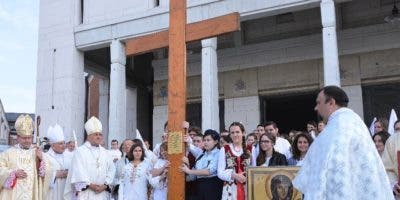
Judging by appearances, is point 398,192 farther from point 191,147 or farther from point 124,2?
point 124,2

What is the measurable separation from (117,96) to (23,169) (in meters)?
6.80

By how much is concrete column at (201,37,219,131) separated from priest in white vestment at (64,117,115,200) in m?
4.72

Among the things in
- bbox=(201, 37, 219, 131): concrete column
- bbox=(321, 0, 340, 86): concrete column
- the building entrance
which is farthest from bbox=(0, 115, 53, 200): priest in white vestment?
the building entrance

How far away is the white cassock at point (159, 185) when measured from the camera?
7.30 metres

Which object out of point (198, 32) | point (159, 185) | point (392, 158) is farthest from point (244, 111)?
point (198, 32)

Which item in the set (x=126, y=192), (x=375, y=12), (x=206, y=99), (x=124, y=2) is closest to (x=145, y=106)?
(x=124, y=2)

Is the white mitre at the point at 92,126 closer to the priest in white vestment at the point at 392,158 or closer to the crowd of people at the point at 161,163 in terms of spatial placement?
the crowd of people at the point at 161,163

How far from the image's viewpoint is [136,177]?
7.50 meters

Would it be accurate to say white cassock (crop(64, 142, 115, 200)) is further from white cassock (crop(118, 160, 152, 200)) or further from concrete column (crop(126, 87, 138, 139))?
Answer: concrete column (crop(126, 87, 138, 139))

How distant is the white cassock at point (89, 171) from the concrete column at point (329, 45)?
5.56 metres

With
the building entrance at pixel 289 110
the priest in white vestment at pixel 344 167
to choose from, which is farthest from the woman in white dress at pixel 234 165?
the building entrance at pixel 289 110

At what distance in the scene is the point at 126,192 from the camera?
7.56m

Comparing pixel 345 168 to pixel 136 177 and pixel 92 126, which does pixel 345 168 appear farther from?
pixel 92 126

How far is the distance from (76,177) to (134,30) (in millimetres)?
7077
